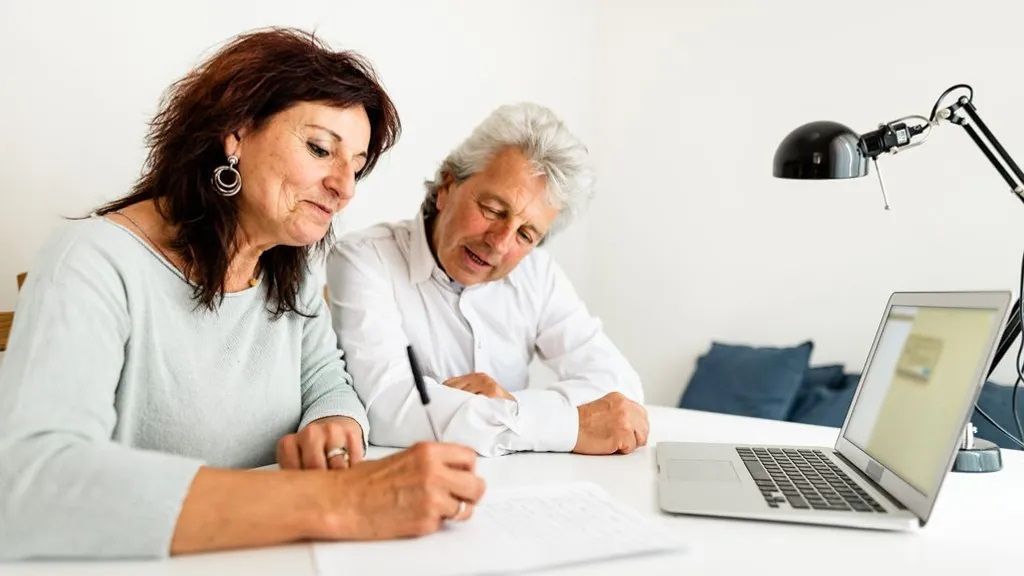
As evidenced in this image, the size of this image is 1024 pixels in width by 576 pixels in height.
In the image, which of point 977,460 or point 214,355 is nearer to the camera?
point 214,355

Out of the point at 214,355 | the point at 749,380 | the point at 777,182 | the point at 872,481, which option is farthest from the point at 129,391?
the point at 777,182

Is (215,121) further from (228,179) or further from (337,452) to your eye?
(337,452)

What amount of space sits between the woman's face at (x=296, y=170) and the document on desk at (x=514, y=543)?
48 cm

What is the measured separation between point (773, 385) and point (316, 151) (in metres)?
2.11

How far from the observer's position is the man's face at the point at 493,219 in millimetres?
1848

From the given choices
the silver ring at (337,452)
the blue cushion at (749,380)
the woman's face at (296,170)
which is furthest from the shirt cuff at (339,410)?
the blue cushion at (749,380)

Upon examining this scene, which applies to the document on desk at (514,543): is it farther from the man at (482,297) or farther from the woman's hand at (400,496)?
the man at (482,297)

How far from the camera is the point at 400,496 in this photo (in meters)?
1.00

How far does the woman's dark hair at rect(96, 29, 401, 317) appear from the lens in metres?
1.29

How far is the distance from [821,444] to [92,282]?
1151 mm

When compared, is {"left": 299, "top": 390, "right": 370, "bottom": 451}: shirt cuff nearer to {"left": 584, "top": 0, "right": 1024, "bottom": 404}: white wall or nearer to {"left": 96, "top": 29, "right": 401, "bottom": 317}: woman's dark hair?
{"left": 96, "top": 29, "right": 401, "bottom": 317}: woman's dark hair

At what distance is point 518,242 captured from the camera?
1.89 metres

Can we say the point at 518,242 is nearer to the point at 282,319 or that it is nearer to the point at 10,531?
the point at 282,319

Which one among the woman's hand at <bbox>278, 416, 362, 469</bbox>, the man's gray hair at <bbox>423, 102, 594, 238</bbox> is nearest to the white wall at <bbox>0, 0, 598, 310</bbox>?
the man's gray hair at <bbox>423, 102, 594, 238</bbox>
